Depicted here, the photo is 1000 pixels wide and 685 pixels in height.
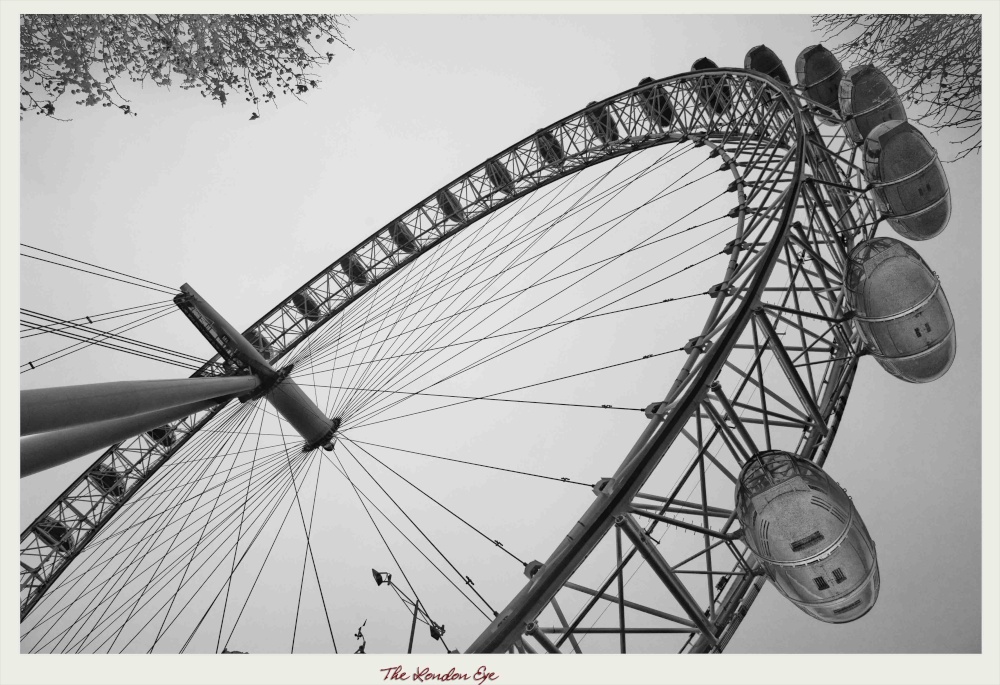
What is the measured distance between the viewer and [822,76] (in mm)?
12164

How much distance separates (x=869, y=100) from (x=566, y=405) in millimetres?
7184

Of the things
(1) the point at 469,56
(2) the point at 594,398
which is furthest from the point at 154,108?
(2) the point at 594,398

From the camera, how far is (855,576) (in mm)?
4645

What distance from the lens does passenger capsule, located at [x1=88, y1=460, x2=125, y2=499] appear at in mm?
17188

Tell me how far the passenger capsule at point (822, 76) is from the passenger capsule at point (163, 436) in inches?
663

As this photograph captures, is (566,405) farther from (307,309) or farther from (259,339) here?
(259,339)

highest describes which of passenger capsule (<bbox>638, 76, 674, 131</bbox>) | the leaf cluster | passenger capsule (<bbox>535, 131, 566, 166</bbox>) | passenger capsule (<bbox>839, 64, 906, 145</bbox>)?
the leaf cluster

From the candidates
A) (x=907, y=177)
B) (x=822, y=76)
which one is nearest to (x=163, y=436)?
(x=907, y=177)

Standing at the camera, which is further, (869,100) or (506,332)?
(506,332)

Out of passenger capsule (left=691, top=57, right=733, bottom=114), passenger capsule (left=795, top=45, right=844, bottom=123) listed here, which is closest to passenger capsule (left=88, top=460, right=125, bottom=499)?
passenger capsule (left=691, top=57, right=733, bottom=114)

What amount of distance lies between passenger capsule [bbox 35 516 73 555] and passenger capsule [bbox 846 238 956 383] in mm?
19084

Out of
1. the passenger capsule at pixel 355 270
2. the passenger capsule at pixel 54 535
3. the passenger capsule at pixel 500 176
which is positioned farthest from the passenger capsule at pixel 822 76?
the passenger capsule at pixel 54 535

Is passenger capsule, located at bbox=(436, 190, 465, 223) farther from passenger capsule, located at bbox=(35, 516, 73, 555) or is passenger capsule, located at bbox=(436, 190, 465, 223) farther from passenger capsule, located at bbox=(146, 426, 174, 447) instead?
passenger capsule, located at bbox=(35, 516, 73, 555)
